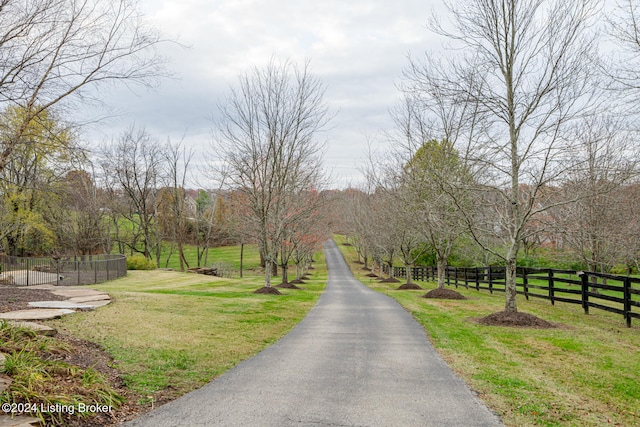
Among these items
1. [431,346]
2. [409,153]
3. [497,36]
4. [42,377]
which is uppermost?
[497,36]

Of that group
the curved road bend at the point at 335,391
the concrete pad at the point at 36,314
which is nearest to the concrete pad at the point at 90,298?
the concrete pad at the point at 36,314

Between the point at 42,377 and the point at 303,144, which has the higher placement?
the point at 303,144

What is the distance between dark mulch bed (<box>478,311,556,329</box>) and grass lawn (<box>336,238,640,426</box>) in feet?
1.24

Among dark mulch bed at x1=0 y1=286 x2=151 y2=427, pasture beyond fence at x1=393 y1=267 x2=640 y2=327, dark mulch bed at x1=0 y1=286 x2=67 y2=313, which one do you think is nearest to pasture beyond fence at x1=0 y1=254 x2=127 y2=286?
dark mulch bed at x1=0 y1=286 x2=67 y2=313

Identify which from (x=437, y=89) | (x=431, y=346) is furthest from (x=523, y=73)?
(x=431, y=346)

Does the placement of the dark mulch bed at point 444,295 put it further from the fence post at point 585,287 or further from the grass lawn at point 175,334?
the grass lawn at point 175,334

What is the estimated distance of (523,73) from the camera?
11383 millimetres

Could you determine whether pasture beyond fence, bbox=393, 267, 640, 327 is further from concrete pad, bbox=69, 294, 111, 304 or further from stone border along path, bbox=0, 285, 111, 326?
concrete pad, bbox=69, 294, 111, 304

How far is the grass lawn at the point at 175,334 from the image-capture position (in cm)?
610

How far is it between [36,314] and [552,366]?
9.66 m

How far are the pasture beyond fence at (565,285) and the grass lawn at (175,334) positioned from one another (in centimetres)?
829

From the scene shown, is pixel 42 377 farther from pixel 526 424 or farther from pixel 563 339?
pixel 563 339

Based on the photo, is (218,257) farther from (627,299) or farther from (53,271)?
(627,299)

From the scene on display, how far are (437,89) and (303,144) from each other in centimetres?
1013
